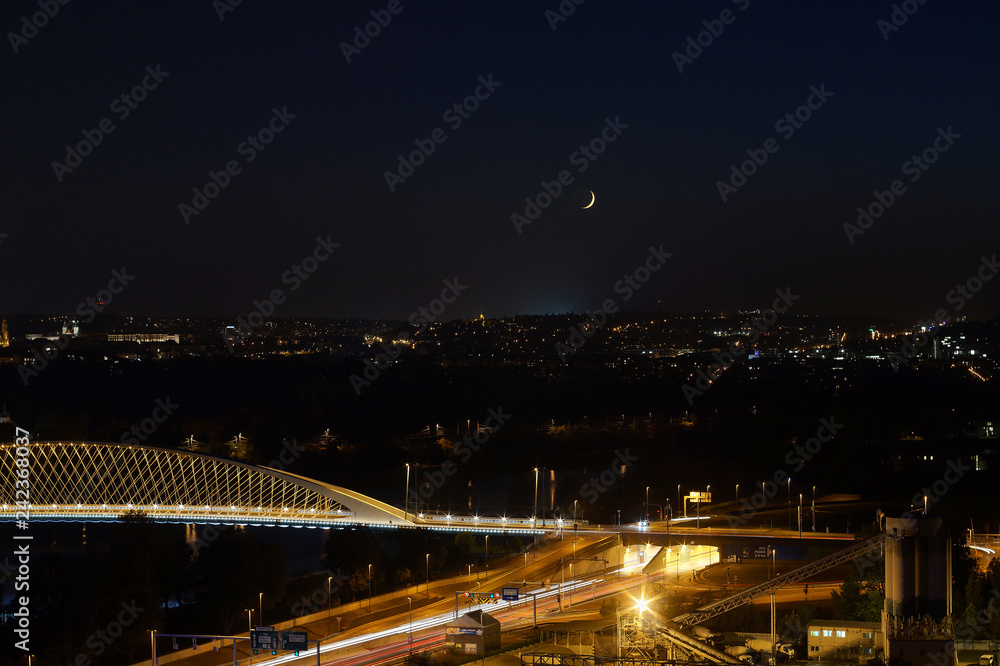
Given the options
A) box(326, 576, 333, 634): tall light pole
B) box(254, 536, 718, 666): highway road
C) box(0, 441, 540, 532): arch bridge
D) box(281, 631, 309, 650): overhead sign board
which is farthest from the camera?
box(0, 441, 540, 532): arch bridge

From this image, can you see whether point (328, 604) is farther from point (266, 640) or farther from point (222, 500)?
point (222, 500)

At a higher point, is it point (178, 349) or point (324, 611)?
point (178, 349)

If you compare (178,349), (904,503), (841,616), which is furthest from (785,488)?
(178,349)

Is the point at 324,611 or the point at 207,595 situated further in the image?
the point at 207,595

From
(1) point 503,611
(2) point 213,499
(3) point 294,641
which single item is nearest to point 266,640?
(3) point 294,641

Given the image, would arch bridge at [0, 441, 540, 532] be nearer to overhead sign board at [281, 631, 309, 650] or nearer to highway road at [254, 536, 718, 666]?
highway road at [254, 536, 718, 666]

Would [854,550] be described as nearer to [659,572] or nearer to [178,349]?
[659,572]

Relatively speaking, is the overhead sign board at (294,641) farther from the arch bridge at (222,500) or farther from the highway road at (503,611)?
the arch bridge at (222,500)

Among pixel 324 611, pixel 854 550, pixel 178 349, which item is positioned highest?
pixel 178 349

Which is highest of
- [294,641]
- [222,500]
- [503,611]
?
[222,500]

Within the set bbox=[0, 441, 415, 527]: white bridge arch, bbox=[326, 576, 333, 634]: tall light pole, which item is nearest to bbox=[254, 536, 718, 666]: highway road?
bbox=[326, 576, 333, 634]: tall light pole


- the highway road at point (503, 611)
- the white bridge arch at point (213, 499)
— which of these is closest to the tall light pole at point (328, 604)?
the highway road at point (503, 611)
